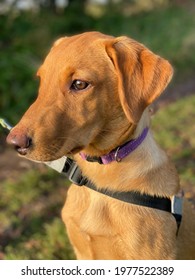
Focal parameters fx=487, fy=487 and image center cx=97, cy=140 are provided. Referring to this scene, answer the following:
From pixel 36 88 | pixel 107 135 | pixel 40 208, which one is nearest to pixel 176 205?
pixel 107 135

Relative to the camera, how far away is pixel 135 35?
14.5 m

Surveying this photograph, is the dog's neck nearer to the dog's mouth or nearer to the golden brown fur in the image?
the golden brown fur

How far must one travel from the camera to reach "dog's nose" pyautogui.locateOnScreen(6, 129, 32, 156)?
2.60m

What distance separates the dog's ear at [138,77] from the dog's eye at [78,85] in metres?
0.21

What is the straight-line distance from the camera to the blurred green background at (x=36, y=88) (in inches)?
185

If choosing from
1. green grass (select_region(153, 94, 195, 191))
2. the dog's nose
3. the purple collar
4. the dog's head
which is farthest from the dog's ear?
green grass (select_region(153, 94, 195, 191))

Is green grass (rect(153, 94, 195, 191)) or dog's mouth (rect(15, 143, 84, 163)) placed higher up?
dog's mouth (rect(15, 143, 84, 163))

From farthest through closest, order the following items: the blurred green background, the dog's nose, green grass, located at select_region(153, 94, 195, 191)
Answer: green grass, located at select_region(153, 94, 195, 191) → the blurred green background → the dog's nose

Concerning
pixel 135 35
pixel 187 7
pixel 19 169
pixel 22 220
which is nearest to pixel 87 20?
pixel 135 35

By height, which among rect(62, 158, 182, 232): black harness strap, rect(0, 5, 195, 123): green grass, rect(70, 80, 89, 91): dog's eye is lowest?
rect(0, 5, 195, 123): green grass

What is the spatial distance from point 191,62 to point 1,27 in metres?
5.64

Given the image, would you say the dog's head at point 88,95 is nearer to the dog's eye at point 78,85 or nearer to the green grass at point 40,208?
the dog's eye at point 78,85

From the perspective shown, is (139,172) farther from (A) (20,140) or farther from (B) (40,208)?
(B) (40,208)
